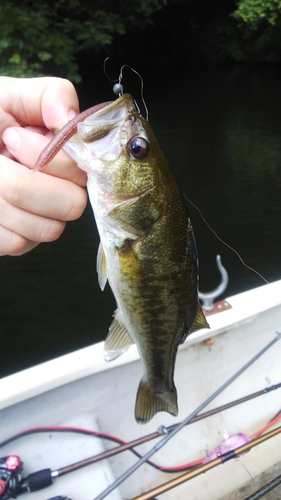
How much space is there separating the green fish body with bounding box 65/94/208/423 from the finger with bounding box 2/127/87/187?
5 centimetres

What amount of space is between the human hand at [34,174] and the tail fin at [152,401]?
26.9 inches

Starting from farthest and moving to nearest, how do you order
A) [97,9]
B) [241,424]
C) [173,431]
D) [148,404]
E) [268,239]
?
[97,9]
[268,239]
[241,424]
[173,431]
[148,404]

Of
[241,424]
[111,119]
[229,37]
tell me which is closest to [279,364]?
[241,424]

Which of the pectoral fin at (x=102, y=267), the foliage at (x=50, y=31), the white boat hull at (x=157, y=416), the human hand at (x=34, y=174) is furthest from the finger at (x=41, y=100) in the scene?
the foliage at (x=50, y=31)

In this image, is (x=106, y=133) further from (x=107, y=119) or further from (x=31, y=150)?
(x=31, y=150)

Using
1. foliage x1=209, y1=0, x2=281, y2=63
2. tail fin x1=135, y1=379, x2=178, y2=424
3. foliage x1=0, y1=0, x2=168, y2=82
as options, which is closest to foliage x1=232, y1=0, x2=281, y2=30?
foliage x1=209, y1=0, x2=281, y2=63

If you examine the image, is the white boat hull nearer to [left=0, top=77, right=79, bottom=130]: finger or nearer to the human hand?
the human hand

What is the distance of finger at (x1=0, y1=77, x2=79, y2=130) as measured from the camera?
1.27 m

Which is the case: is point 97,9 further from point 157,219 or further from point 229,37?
point 229,37

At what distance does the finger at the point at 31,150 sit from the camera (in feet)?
4.09

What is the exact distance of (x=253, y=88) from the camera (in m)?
22.5

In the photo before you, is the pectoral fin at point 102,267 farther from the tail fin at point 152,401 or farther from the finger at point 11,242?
the tail fin at point 152,401

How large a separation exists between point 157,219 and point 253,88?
23125 mm

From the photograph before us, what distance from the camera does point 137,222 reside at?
4.42ft
